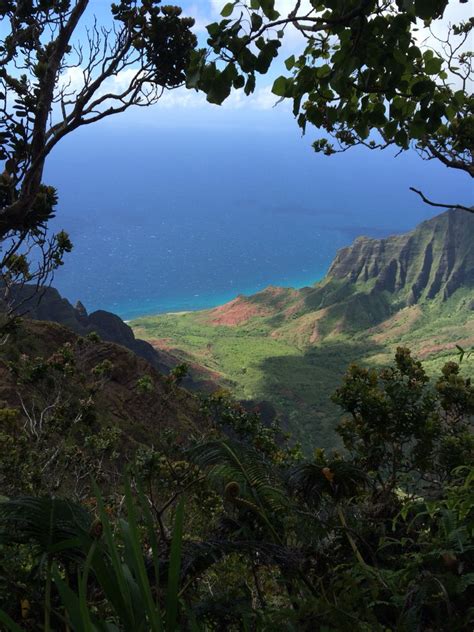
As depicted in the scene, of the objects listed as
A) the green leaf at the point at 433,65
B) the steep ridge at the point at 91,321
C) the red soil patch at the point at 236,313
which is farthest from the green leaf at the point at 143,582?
the red soil patch at the point at 236,313

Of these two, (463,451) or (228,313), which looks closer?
(463,451)

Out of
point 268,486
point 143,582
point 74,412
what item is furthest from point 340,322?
point 143,582

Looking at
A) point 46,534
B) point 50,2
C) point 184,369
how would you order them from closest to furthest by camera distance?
point 46,534, point 50,2, point 184,369

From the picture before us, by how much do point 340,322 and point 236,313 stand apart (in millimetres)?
29722

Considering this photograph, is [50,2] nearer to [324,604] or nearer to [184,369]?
[324,604]

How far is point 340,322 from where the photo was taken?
121938mm

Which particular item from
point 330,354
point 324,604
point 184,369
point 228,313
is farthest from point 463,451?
point 228,313

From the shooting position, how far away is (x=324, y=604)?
6.72ft

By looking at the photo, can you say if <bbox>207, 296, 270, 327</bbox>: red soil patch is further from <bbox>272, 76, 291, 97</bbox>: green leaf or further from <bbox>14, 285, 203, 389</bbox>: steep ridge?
<bbox>272, 76, 291, 97</bbox>: green leaf

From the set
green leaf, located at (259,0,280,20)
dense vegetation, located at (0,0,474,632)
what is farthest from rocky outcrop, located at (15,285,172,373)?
green leaf, located at (259,0,280,20)

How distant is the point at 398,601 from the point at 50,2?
6.38 meters

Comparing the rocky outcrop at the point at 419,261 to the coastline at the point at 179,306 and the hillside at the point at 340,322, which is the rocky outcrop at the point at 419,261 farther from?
the coastline at the point at 179,306

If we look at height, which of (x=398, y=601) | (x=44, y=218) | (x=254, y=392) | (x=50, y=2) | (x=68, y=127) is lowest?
(x=254, y=392)

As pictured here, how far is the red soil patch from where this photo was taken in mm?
134875
